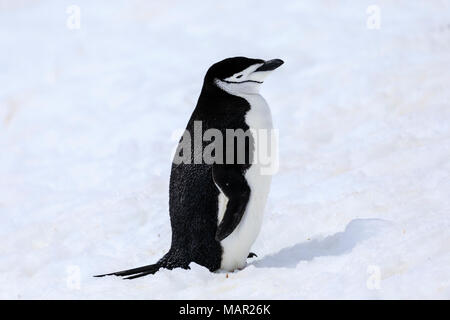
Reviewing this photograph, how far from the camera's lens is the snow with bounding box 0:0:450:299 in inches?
190

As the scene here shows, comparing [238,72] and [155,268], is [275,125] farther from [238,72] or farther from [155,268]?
[155,268]

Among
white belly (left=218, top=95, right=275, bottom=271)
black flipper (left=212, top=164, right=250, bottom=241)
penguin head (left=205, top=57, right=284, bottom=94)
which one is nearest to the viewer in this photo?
black flipper (left=212, top=164, right=250, bottom=241)

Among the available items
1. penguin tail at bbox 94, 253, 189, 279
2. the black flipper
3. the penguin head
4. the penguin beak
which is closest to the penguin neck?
the penguin head

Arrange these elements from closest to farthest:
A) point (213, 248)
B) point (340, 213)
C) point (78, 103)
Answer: point (213, 248) < point (340, 213) < point (78, 103)

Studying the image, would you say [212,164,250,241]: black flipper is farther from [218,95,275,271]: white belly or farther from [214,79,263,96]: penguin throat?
[214,79,263,96]: penguin throat

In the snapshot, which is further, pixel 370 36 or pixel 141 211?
pixel 370 36

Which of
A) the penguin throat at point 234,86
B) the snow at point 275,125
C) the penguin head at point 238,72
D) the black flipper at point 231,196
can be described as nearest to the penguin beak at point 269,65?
the penguin head at point 238,72

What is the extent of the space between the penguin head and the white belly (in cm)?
11

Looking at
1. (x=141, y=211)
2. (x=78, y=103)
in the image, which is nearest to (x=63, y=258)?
(x=141, y=211)

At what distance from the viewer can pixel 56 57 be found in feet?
39.7

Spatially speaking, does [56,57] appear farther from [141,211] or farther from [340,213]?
[340,213]

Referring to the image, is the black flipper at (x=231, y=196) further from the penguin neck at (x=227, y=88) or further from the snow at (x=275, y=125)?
the penguin neck at (x=227, y=88)

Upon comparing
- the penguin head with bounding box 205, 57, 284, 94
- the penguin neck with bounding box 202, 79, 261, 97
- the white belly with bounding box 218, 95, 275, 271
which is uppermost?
the penguin head with bounding box 205, 57, 284, 94

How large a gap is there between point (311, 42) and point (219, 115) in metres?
6.22
